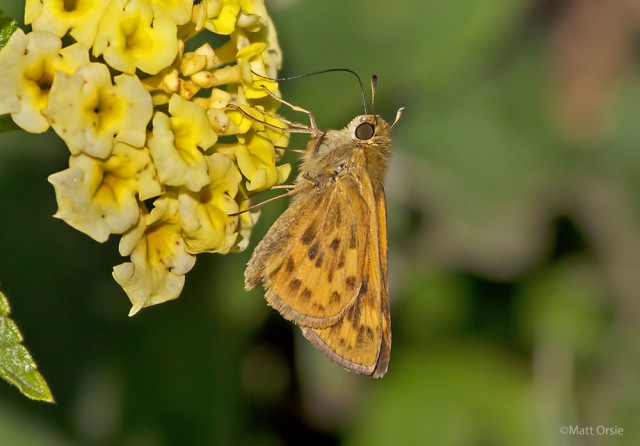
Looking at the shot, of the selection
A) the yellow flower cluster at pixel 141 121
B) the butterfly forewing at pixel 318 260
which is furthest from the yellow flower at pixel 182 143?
the butterfly forewing at pixel 318 260

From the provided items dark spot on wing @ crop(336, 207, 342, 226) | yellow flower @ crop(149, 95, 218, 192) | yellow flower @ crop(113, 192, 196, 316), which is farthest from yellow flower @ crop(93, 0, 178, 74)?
dark spot on wing @ crop(336, 207, 342, 226)

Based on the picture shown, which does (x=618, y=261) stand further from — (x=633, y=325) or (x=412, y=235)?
(x=412, y=235)

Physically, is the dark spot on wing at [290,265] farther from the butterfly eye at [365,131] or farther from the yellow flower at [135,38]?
the yellow flower at [135,38]

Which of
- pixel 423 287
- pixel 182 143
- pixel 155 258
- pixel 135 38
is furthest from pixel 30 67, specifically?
pixel 423 287

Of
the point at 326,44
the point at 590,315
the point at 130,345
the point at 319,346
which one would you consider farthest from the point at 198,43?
the point at 590,315

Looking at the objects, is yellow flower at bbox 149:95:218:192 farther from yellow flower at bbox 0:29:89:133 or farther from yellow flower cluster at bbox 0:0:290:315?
yellow flower at bbox 0:29:89:133
